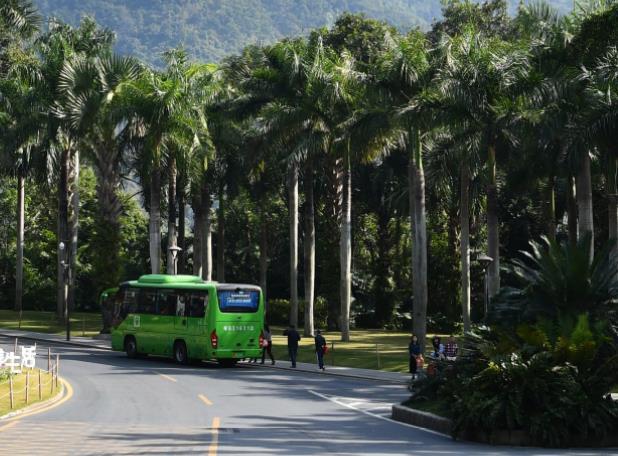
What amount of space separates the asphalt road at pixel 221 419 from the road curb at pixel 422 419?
0.35 meters

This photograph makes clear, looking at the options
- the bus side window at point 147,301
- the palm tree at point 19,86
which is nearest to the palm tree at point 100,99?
the palm tree at point 19,86

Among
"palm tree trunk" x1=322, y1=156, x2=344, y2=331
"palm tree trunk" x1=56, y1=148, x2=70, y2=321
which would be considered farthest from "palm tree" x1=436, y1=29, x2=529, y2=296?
"palm tree trunk" x1=56, y1=148, x2=70, y2=321

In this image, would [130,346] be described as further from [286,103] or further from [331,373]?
[286,103]

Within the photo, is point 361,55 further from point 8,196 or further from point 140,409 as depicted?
point 140,409

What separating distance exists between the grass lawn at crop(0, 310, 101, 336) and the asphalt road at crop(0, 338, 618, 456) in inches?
854

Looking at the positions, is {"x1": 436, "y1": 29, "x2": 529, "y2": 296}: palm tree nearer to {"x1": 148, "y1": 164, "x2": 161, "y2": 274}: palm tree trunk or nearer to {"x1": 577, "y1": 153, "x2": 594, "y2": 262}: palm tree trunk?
{"x1": 577, "y1": 153, "x2": 594, "y2": 262}: palm tree trunk

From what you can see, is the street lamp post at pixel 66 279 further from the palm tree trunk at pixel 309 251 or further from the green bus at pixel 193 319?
the palm tree trunk at pixel 309 251

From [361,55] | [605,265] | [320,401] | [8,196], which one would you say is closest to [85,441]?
[320,401]

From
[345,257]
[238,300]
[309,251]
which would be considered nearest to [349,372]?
[238,300]

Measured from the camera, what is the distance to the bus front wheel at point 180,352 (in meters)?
40.6

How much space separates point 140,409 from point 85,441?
646 cm

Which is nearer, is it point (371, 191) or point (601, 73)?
point (601, 73)

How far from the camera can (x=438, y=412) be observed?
888 inches

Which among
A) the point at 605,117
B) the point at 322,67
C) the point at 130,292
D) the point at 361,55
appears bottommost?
the point at 130,292
